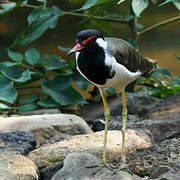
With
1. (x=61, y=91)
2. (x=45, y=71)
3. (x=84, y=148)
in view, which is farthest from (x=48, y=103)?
(x=84, y=148)

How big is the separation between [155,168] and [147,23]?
521 cm

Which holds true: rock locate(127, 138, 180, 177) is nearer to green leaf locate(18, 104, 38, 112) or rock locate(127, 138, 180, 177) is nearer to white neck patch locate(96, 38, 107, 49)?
white neck patch locate(96, 38, 107, 49)

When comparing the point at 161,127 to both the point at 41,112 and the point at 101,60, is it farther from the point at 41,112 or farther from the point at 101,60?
the point at 101,60

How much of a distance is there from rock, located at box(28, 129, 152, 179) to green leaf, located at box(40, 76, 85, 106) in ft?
3.05

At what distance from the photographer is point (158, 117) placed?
3.43 meters

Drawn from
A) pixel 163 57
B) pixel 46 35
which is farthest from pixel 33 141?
pixel 46 35

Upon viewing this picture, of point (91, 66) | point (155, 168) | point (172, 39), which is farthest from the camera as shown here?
point (172, 39)

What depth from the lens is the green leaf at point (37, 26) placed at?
3.79 meters

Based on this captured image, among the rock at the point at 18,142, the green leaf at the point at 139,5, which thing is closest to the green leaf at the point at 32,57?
the rock at the point at 18,142

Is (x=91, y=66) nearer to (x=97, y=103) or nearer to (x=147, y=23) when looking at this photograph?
(x=97, y=103)

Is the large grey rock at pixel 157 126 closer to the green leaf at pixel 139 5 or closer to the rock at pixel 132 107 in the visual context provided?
the rock at pixel 132 107

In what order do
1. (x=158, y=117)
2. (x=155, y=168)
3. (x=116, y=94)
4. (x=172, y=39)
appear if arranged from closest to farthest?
(x=155, y=168)
(x=158, y=117)
(x=116, y=94)
(x=172, y=39)

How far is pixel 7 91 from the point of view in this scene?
348 cm

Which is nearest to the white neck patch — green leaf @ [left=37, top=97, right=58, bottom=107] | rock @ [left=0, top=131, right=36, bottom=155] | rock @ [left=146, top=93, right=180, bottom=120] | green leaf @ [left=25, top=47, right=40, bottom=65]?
rock @ [left=0, top=131, right=36, bottom=155]
